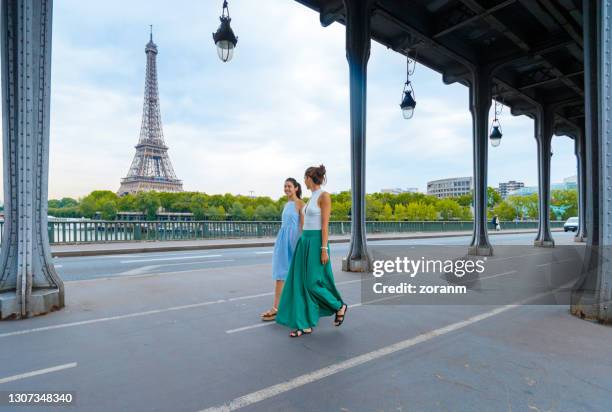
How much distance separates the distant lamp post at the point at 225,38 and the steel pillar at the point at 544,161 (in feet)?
51.6

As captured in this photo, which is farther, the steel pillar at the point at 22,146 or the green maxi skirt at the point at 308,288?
the steel pillar at the point at 22,146

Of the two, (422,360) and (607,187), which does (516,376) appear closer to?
(422,360)

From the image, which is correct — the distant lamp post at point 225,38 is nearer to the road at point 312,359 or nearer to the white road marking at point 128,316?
the white road marking at point 128,316

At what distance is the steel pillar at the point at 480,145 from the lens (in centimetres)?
1257

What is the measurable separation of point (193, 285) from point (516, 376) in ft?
19.0

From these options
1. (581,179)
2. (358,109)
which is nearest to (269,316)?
(358,109)

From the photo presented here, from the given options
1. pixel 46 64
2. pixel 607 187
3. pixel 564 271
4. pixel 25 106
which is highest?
pixel 46 64

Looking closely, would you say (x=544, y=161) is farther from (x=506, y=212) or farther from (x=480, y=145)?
(x=506, y=212)

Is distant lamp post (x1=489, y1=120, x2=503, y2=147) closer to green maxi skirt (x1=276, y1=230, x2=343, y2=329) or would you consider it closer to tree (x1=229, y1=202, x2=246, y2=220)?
green maxi skirt (x1=276, y1=230, x2=343, y2=329)

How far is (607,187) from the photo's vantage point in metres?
4.70

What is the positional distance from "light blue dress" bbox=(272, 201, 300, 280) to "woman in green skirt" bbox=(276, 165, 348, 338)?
0.48 m

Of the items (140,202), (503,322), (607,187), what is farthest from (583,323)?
(140,202)

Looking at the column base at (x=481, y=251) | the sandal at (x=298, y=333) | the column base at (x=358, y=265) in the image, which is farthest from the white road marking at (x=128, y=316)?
the column base at (x=481, y=251)

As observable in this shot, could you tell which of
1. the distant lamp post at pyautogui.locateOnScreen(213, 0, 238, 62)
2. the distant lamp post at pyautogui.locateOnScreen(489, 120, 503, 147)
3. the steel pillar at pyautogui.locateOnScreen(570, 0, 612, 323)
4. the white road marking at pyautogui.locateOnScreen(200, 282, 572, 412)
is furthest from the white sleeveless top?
the distant lamp post at pyautogui.locateOnScreen(489, 120, 503, 147)
